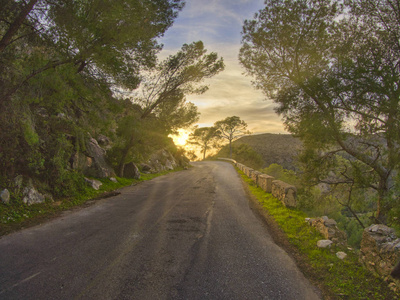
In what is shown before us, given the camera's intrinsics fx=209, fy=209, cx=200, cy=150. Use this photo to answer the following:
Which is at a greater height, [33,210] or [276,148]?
[276,148]

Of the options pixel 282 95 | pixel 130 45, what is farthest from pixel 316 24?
pixel 130 45

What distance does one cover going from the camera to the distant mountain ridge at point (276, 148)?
46003 mm

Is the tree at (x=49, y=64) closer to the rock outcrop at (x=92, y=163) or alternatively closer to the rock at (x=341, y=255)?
the rock outcrop at (x=92, y=163)

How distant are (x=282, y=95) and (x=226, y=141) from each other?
42758 millimetres

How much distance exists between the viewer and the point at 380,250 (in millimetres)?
4008

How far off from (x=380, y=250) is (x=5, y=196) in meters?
9.88

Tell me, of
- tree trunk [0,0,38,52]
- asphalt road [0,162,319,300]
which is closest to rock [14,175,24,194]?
asphalt road [0,162,319,300]

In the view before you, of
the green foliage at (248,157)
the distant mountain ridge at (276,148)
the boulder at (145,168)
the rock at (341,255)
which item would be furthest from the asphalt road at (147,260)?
the distant mountain ridge at (276,148)

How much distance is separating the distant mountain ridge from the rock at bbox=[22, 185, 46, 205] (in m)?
40.5

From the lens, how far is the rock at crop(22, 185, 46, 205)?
720cm

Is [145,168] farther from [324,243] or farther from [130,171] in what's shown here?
[324,243]

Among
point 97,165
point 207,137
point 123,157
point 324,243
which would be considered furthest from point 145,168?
point 207,137

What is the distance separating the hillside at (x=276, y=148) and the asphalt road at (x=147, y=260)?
38.9m

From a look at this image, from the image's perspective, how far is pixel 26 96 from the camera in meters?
7.62
